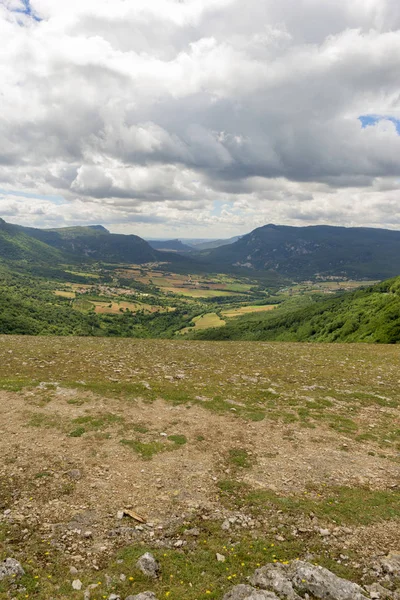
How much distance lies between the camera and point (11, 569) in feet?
26.3

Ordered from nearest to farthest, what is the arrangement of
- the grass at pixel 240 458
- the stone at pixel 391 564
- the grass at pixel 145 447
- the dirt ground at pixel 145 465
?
the stone at pixel 391 564, the dirt ground at pixel 145 465, the grass at pixel 240 458, the grass at pixel 145 447

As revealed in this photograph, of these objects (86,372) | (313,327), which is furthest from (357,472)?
(313,327)

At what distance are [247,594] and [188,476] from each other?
18.7ft

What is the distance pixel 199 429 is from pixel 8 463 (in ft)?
30.9

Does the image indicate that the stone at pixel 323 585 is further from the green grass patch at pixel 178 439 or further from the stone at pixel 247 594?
the green grass patch at pixel 178 439

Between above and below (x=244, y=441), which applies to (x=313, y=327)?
below

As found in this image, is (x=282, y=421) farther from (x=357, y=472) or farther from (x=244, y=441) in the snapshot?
(x=357, y=472)

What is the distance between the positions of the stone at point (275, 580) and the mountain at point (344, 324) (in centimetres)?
5471

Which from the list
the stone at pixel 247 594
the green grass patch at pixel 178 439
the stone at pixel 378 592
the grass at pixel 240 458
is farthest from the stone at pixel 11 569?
the stone at pixel 378 592

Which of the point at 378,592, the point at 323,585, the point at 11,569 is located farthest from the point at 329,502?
the point at 11,569

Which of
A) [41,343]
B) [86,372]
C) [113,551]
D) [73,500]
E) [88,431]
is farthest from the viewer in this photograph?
[41,343]

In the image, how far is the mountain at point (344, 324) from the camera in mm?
64562

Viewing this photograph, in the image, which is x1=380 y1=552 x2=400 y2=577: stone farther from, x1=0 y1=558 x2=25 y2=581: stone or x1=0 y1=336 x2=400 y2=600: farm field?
x1=0 y1=558 x2=25 y2=581: stone

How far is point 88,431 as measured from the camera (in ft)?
52.2
